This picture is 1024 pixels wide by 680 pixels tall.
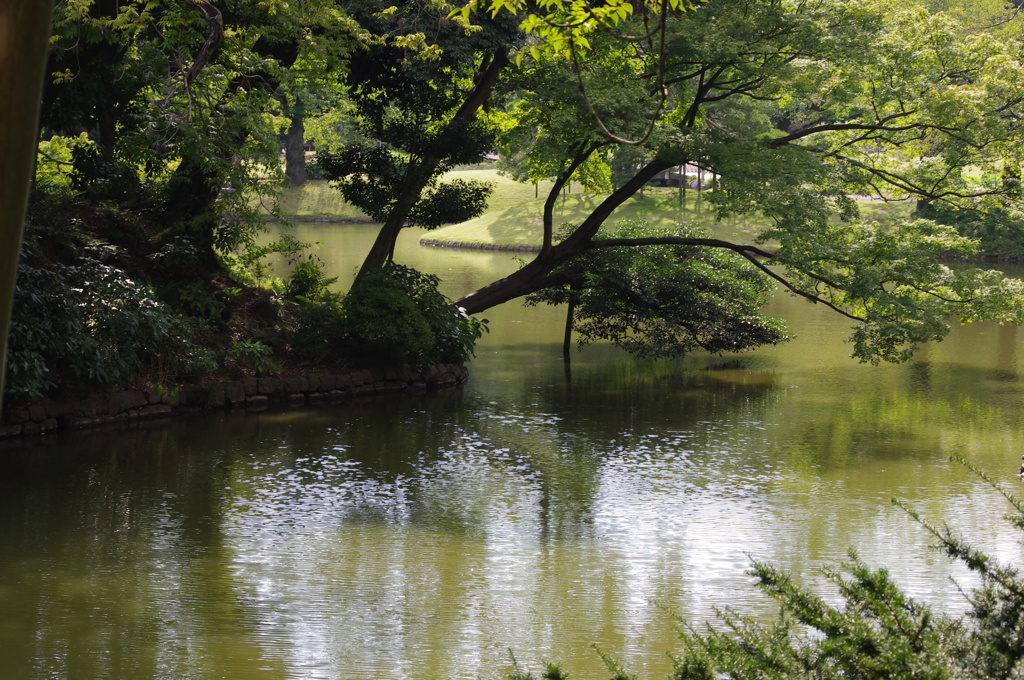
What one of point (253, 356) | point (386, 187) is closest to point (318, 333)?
point (253, 356)

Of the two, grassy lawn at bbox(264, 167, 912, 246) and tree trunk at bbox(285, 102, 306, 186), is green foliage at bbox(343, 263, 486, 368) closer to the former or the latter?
grassy lawn at bbox(264, 167, 912, 246)

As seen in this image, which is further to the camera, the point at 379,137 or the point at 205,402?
the point at 379,137

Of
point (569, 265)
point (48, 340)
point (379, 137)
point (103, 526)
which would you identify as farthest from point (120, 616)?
point (569, 265)

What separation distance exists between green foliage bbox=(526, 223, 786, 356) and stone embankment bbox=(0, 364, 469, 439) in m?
2.63

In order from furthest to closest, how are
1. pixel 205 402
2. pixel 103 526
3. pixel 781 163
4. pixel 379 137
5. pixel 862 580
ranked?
pixel 379 137 < pixel 781 163 < pixel 205 402 < pixel 103 526 < pixel 862 580

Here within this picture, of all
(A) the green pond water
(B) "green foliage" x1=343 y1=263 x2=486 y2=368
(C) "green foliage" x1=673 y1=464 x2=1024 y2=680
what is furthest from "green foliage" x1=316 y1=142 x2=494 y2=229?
(C) "green foliage" x1=673 y1=464 x2=1024 y2=680

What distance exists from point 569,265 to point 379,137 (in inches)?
149

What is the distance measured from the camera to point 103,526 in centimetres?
923

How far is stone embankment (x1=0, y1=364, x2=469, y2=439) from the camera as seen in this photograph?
11992 mm

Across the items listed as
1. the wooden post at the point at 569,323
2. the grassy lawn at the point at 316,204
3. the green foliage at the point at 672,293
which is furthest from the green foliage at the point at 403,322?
the grassy lawn at the point at 316,204

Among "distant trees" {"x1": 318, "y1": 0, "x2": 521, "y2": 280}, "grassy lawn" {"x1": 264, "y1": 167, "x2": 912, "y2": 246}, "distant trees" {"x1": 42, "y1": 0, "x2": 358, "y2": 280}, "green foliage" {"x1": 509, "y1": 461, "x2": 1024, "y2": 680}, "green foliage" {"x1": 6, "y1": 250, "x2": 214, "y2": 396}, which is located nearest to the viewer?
"green foliage" {"x1": 509, "y1": 461, "x2": 1024, "y2": 680}

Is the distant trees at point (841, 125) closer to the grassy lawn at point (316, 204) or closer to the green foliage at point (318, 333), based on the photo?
the green foliage at point (318, 333)

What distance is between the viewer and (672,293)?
660 inches

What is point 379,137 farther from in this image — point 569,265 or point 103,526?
point 103,526
